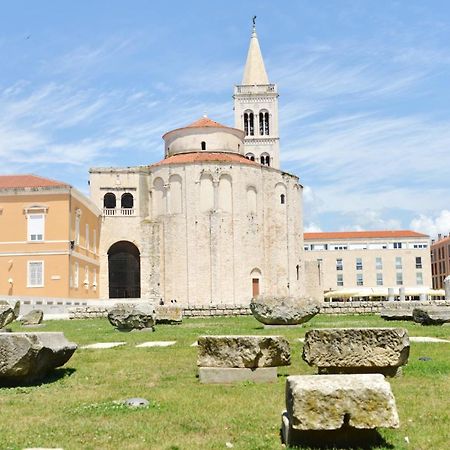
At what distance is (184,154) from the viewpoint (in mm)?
53031

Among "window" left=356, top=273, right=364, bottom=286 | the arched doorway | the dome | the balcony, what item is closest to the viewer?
the balcony

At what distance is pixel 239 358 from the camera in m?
8.61

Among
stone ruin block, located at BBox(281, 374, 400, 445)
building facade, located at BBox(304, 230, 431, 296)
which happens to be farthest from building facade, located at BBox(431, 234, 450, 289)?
stone ruin block, located at BBox(281, 374, 400, 445)

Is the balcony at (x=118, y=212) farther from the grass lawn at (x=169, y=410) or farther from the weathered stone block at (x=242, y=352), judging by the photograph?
the weathered stone block at (x=242, y=352)

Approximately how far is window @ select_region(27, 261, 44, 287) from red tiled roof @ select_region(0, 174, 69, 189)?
15.6 feet

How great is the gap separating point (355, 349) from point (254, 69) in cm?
6533

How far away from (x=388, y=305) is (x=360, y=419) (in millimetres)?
29323

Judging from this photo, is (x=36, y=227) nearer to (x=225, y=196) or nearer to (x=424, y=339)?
(x=225, y=196)

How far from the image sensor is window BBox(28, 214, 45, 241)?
131 feet

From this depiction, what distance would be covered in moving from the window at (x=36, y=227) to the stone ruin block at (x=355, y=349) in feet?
111

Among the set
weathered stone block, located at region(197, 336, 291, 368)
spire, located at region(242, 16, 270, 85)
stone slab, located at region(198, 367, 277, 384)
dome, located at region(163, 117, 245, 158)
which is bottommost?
stone slab, located at region(198, 367, 277, 384)

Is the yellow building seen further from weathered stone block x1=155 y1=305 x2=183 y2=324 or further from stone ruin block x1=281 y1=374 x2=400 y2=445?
stone ruin block x1=281 y1=374 x2=400 y2=445

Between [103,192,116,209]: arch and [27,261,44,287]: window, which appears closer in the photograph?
A: [27,261,44,287]: window

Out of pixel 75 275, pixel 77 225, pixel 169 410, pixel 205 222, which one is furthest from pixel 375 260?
pixel 169 410
